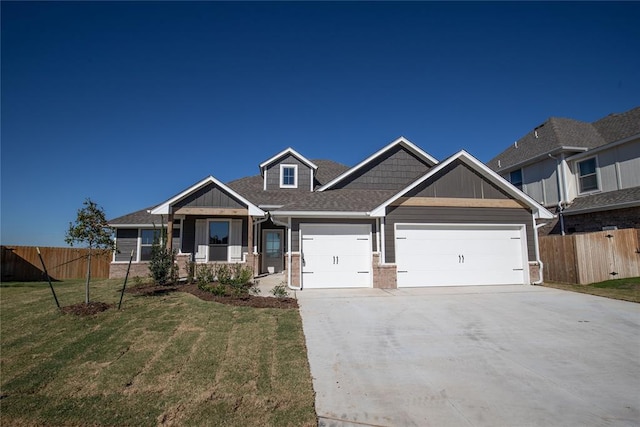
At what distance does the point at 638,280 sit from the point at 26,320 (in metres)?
19.0

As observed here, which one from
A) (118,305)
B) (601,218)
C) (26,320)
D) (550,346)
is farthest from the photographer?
(601,218)

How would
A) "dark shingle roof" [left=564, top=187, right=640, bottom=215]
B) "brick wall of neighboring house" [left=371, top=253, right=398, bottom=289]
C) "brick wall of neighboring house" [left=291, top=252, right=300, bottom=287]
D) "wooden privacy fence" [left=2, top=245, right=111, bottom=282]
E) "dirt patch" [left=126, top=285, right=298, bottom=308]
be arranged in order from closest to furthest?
"dirt patch" [left=126, top=285, right=298, bottom=308] < "brick wall of neighboring house" [left=291, top=252, right=300, bottom=287] < "brick wall of neighboring house" [left=371, top=253, right=398, bottom=289] < "dark shingle roof" [left=564, top=187, right=640, bottom=215] < "wooden privacy fence" [left=2, top=245, right=111, bottom=282]

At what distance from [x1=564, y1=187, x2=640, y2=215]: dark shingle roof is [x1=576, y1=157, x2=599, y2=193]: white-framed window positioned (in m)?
0.54

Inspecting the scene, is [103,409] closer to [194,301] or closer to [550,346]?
[194,301]

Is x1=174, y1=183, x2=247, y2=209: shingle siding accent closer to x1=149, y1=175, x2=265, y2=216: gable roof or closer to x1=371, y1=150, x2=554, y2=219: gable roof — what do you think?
x1=149, y1=175, x2=265, y2=216: gable roof

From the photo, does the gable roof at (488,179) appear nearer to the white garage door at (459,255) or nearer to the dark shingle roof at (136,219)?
the white garage door at (459,255)

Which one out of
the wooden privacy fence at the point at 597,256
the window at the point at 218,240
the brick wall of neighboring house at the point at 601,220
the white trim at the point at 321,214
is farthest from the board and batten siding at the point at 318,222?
the brick wall of neighboring house at the point at 601,220

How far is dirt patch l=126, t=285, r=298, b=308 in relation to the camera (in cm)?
873

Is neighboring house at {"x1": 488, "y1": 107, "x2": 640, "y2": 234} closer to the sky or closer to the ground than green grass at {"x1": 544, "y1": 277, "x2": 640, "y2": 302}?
closer to the sky

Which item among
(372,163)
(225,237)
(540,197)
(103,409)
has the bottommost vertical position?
(103,409)

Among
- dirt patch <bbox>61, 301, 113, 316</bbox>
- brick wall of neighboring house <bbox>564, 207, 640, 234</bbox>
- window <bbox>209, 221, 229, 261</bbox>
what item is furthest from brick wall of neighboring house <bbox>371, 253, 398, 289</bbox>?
brick wall of neighboring house <bbox>564, 207, 640, 234</bbox>

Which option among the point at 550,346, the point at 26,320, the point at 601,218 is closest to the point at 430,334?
the point at 550,346

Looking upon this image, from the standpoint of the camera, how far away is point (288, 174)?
19156mm

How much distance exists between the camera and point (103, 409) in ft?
13.0
